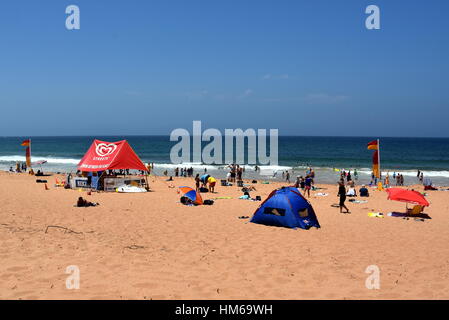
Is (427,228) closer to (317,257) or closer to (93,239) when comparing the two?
(317,257)

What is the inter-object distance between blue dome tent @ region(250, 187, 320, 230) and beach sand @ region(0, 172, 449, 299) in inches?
14.0

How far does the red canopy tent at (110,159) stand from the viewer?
71.1ft

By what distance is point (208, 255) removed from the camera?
9.09 m

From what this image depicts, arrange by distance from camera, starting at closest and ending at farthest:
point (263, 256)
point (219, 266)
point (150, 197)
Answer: point (219, 266) < point (263, 256) < point (150, 197)

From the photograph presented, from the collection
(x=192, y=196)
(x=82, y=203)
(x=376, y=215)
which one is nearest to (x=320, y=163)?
(x=376, y=215)

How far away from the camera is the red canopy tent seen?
21656mm

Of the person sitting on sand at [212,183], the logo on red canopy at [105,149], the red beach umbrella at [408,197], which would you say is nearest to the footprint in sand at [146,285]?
the red beach umbrella at [408,197]

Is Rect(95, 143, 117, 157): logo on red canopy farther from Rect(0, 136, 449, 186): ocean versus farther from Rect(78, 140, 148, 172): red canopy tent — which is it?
Rect(0, 136, 449, 186): ocean

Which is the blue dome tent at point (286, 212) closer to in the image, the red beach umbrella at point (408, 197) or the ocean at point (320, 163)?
the red beach umbrella at point (408, 197)

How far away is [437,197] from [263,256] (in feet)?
59.7
